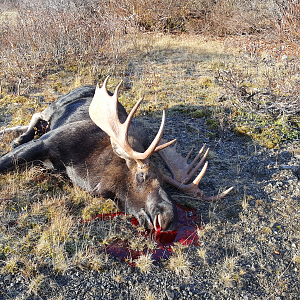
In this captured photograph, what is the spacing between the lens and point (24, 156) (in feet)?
15.0

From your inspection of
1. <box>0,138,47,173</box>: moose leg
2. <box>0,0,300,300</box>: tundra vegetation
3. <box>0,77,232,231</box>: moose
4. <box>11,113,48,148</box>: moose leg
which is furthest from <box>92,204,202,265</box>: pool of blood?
<box>11,113,48,148</box>: moose leg

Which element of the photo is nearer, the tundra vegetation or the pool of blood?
the tundra vegetation

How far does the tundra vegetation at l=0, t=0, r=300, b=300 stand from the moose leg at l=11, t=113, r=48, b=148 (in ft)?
0.73

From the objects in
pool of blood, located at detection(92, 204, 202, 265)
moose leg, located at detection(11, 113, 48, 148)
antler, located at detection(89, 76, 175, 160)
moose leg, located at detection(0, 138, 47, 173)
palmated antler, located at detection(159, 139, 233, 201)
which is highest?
antler, located at detection(89, 76, 175, 160)

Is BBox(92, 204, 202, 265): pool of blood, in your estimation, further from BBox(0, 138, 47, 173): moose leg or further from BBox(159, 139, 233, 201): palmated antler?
BBox(0, 138, 47, 173): moose leg

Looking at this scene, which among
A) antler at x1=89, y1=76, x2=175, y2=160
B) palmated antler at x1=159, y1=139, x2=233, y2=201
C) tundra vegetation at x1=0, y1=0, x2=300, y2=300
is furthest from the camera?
palmated antler at x1=159, y1=139, x2=233, y2=201

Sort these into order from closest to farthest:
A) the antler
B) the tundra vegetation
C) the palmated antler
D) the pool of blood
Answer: the tundra vegetation < the pool of blood < the antler < the palmated antler

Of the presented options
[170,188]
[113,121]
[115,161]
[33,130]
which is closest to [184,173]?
[170,188]

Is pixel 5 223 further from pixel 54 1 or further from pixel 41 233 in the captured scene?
pixel 54 1

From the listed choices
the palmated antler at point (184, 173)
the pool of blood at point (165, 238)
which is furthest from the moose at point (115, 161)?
the pool of blood at point (165, 238)

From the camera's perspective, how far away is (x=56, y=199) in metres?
4.45

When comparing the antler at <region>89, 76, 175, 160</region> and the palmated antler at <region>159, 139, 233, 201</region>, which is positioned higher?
the antler at <region>89, 76, 175, 160</region>

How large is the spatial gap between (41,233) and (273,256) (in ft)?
9.23

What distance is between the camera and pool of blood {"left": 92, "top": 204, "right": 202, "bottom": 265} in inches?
146
